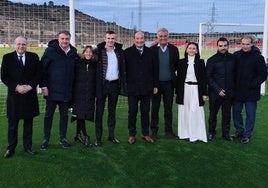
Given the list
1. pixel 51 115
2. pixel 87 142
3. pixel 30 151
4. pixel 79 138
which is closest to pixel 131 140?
pixel 87 142

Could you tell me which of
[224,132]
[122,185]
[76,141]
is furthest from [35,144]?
[224,132]

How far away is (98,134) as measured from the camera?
5805mm

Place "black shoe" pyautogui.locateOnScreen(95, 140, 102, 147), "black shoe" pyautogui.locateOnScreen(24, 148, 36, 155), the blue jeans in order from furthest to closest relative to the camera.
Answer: the blue jeans
"black shoe" pyautogui.locateOnScreen(95, 140, 102, 147)
"black shoe" pyautogui.locateOnScreen(24, 148, 36, 155)

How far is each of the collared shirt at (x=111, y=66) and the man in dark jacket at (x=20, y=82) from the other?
1.01m

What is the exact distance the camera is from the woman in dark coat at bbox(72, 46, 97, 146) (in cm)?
545

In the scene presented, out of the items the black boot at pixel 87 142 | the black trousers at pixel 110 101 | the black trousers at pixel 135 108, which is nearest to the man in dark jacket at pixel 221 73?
the black trousers at pixel 135 108

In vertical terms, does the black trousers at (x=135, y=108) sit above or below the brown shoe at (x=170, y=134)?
above

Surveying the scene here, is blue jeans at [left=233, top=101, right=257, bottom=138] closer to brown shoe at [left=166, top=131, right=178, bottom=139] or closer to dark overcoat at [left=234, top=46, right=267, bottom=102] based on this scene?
dark overcoat at [left=234, top=46, right=267, bottom=102]

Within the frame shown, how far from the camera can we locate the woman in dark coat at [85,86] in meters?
5.45

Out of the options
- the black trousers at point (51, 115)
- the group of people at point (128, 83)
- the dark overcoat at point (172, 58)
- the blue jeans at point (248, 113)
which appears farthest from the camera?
the blue jeans at point (248, 113)

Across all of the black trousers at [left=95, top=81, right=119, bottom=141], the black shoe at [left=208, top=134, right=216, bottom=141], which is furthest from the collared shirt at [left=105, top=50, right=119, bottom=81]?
the black shoe at [left=208, top=134, right=216, bottom=141]

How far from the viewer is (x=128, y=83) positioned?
5750mm

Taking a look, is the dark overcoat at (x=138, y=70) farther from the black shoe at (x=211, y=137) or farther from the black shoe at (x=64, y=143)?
the black shoe at (x=211, y=137)

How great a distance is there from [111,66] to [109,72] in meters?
0.09
